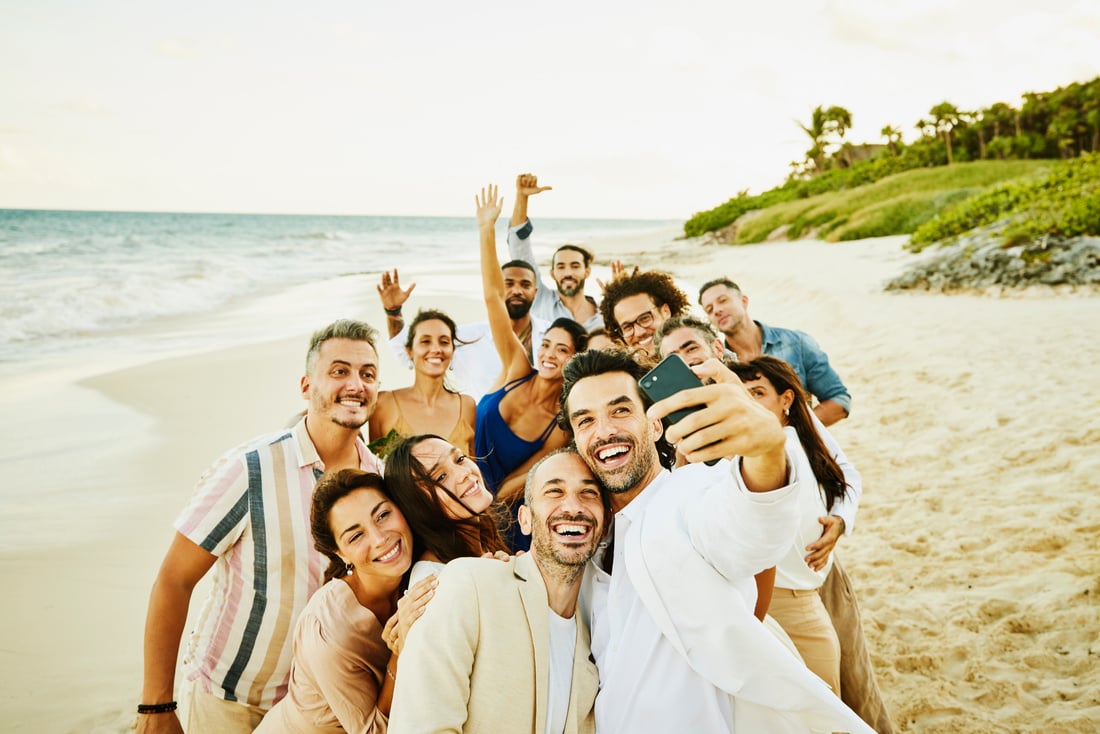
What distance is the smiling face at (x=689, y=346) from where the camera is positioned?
3588mm

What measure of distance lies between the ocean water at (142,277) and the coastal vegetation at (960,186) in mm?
14547

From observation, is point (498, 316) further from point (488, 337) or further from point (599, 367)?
point (599, 367)

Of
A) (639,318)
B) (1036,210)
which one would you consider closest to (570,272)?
(639,318)

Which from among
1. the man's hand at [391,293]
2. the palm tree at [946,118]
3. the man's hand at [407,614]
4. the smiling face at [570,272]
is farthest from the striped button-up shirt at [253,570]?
the palm tree at [946,118]

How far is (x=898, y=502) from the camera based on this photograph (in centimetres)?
651

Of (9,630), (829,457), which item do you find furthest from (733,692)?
(9,630)

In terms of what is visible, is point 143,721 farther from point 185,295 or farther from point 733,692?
point 185,295

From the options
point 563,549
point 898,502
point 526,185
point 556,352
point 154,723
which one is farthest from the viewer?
point 898,502

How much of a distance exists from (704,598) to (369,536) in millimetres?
1194

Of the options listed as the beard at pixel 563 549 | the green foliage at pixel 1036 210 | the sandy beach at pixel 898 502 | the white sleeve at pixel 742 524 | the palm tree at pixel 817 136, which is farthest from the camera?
the palm tree at pixel 817 136

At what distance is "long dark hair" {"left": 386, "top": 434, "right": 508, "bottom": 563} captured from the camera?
2.71 metres

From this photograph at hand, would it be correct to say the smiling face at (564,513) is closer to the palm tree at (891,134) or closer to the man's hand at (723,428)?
the man's hand at (723,428)

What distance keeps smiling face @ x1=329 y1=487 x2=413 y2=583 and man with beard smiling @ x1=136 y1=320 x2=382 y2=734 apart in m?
0.29

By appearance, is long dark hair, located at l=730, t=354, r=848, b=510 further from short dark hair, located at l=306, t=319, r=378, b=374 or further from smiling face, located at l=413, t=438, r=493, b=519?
short dark hair, located at l=306, t=319, r=378, b=374
